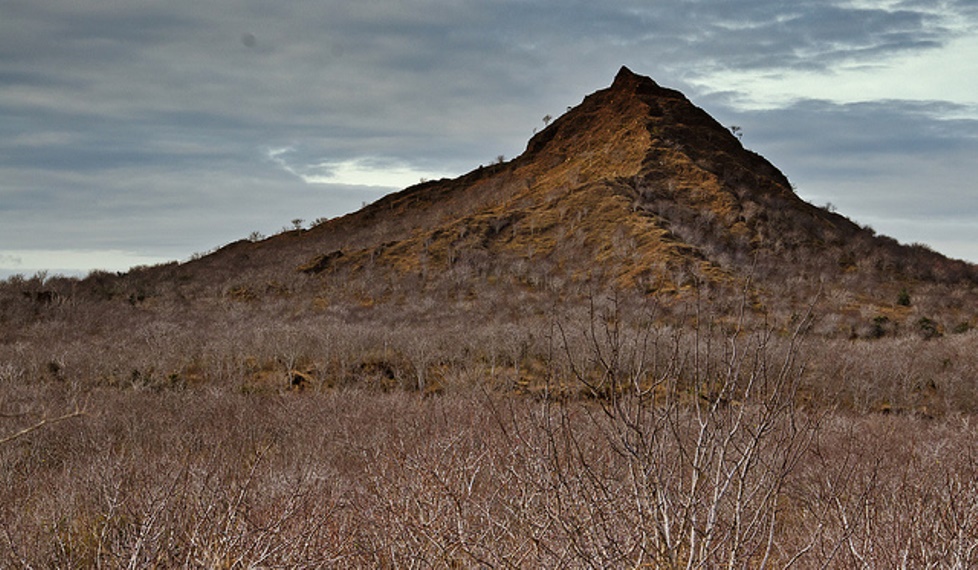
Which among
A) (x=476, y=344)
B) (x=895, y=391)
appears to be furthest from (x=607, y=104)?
(x=895, y=391)

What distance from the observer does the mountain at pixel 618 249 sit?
54.1m

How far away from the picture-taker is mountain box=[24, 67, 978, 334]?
5409 cm

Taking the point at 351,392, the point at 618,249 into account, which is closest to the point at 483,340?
the point at 351,392

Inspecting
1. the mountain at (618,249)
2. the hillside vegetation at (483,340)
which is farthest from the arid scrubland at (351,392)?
the mountain at (618,249)

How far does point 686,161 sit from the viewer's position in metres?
73.4

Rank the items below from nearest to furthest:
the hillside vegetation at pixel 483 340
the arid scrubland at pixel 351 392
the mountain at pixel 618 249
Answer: the hillside vegetation at pixel 483 340
the arid scrubland at pixel 351 392
the mountain at pixel 618 249

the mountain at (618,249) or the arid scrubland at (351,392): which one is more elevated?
the mountain at (618,249)

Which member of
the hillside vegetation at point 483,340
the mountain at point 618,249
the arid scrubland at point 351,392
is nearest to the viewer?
the hillside vegetation at point 483,340

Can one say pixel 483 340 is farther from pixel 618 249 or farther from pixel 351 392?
pixel 618 249

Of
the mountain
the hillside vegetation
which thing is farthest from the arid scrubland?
the mountain

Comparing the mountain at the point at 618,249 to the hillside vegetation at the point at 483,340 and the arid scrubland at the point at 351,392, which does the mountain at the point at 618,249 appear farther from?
the arid scrubland at the point at 351,392

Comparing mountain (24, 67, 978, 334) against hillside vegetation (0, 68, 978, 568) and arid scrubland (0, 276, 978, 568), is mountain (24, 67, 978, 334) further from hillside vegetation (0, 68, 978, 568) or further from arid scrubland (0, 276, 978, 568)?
arid scrubland (0, 276, 978, 568)

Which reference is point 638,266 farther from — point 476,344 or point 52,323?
point 52,323

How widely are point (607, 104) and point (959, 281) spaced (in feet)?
158
